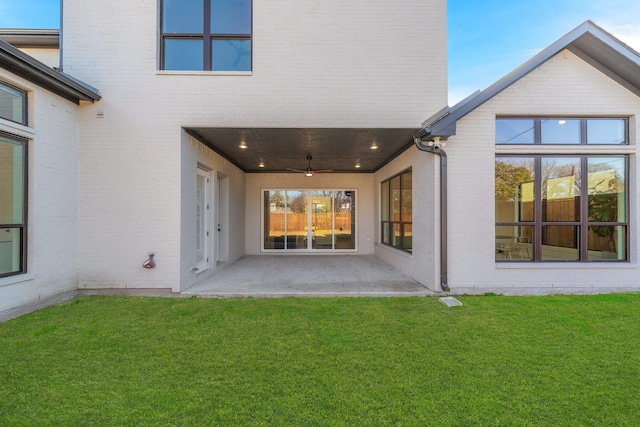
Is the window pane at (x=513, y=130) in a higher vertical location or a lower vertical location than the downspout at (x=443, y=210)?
higher

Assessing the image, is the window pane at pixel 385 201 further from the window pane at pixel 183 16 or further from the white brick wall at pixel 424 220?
the window pane at pixel 183 16

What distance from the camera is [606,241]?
5395 mm

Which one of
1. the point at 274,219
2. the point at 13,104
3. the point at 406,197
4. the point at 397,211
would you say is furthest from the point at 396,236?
the point at 13,104

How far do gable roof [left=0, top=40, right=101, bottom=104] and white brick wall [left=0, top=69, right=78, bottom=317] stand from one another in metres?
0.10

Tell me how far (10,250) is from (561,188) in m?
9.11

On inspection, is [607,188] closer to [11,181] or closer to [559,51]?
[559,51]

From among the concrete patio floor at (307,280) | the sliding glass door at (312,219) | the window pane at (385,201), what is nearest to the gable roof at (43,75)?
the concrete patio floor at (307,280)

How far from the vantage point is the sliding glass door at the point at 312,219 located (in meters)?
10.8

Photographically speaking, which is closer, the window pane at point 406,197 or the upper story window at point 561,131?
the upper story window at point 561,131

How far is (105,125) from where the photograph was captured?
206 inches

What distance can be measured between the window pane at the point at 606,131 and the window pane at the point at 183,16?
24.7ft

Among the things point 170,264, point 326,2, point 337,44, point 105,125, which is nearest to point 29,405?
point 170,264

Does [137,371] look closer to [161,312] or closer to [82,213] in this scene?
[161,312]

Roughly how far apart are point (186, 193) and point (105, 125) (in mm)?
1833
